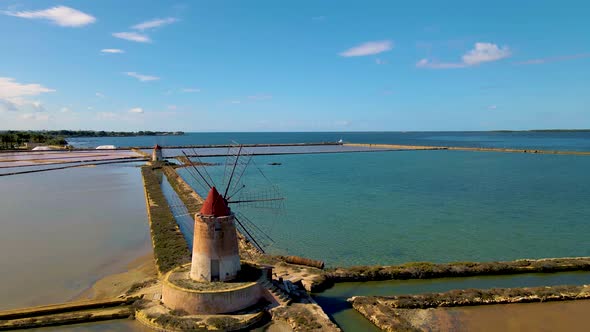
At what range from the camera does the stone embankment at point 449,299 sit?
13000mm

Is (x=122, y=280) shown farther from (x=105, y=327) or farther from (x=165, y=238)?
(x=165, y=238)

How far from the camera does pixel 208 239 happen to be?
12242mm

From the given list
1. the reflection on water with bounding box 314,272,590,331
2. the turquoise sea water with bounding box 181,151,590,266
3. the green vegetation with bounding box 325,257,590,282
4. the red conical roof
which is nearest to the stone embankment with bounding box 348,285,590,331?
the reflection on water with bounding box 314,272,590,331

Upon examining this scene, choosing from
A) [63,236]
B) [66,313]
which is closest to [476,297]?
[66,313]

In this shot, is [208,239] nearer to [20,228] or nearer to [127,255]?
[127,255]

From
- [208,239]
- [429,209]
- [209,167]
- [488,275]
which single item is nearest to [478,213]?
[429,209]

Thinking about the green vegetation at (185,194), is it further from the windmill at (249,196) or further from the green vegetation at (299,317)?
the green vegetation at (299,317)

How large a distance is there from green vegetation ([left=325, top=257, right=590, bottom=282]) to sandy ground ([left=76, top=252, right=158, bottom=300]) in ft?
24.6

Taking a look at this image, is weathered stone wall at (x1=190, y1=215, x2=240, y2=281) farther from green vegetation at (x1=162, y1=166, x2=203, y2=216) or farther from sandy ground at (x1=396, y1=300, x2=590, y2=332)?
green vegetation at (x1=162, y1=166, x2=203, y2=216)

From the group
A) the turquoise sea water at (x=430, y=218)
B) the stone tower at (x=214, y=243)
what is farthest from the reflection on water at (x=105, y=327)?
the turquoise sea water at (x=430, y=218)

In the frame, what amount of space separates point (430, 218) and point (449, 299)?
12129 millimetres

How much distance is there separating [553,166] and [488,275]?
4663cm

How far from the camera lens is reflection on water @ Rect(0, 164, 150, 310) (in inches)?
618

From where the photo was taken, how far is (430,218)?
83.5 ft
